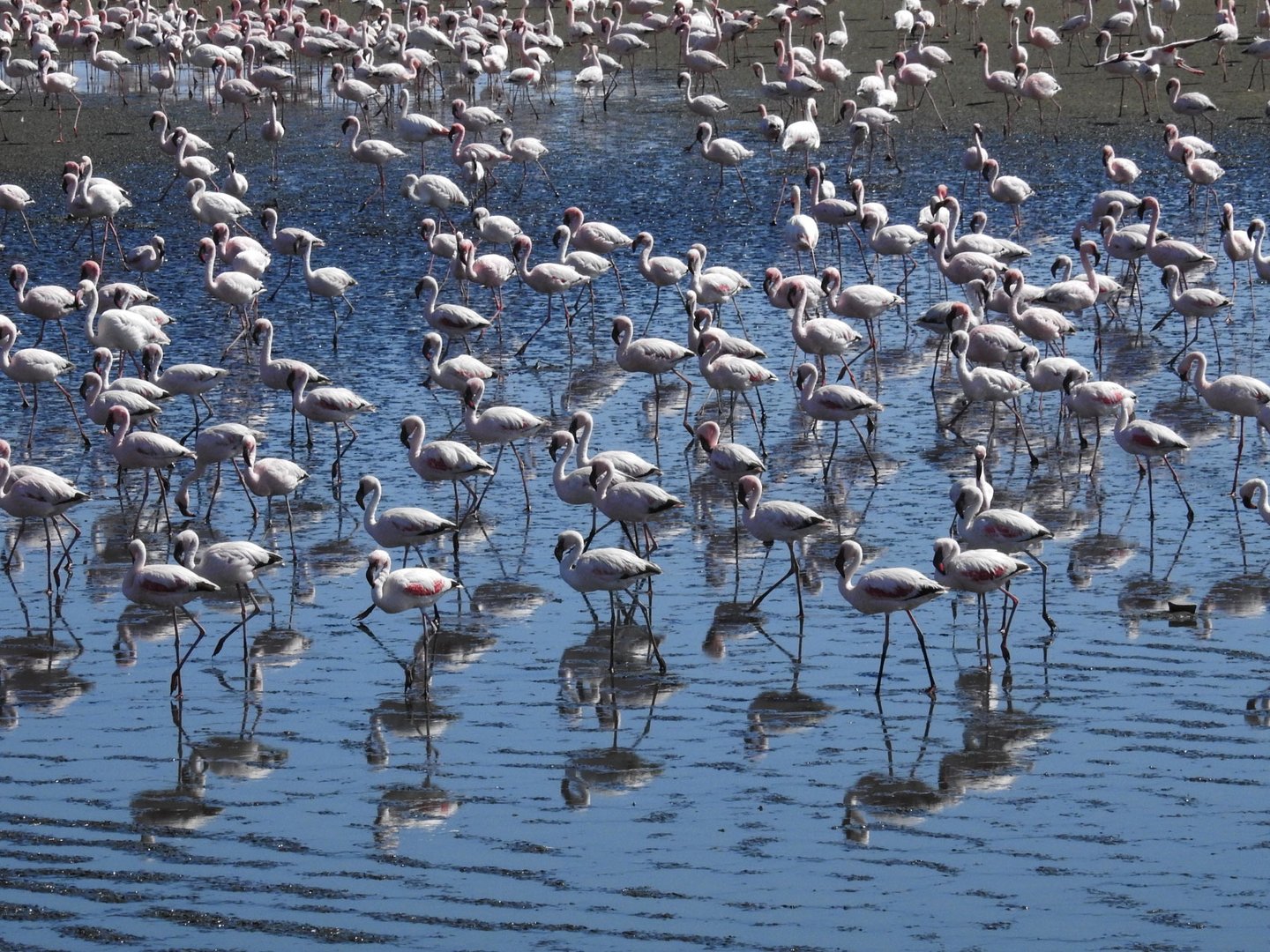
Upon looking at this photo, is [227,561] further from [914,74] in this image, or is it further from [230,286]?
[914,74]

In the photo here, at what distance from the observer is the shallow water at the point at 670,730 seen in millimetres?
8328

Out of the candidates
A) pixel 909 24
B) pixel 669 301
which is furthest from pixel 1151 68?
pixel 669 301

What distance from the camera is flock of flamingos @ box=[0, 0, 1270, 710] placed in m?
12.6

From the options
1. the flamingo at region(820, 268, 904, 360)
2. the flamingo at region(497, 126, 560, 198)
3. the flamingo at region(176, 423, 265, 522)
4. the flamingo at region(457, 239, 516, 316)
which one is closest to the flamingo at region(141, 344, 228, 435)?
the flamingo at region(176, 423, 265, 522)

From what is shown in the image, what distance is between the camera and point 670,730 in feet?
33.3

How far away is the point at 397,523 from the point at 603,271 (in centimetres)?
763

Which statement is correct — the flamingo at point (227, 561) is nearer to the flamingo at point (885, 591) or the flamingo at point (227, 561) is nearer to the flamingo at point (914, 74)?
the flamingo at point (885, 591)

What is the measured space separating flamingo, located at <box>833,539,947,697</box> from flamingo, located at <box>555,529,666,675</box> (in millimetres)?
Answer: 1053

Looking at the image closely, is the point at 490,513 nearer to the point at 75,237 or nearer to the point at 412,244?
the point at 412,244

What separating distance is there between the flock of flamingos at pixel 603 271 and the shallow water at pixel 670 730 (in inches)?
9.4

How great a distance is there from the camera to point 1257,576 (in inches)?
475

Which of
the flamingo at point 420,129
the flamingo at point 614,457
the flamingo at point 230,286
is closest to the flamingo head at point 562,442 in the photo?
the flamingo at point 614,457

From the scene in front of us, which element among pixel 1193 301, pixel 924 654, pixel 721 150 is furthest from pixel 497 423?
pixel 721 150

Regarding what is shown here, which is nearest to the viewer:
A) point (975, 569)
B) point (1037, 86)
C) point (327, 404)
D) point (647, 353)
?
point (975, 569)
